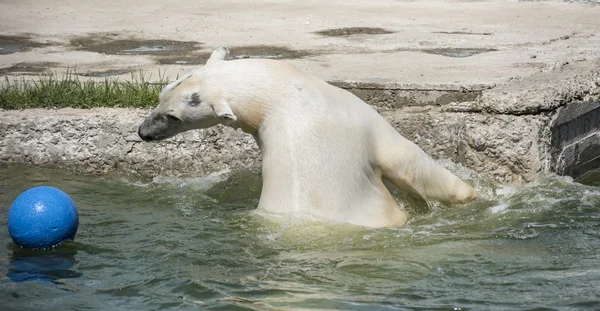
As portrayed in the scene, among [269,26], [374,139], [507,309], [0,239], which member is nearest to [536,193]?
[374,139]

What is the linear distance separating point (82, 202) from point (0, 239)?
87cm

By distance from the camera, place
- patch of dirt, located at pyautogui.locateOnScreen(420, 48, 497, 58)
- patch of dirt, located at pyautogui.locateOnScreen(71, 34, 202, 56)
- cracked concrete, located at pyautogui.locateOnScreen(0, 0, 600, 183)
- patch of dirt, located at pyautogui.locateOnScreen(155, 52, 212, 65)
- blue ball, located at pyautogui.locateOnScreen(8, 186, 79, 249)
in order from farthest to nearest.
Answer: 1. patch of dirt, located at pyautogui.locateOnScreen(71, 34, 202, 56)
2. patch of dirt, located at pyautogui.locateOnScreen(420, 48, 497, 58)
3. patch of dirt, located at pyautogui.locateOnScreen(155, 52, 212, 65)
4. cracked concrete, located at pyautogui.locateOnScreen(0, 0, 600, 183)
5. blue ball, located at pyautogui.locateOnScreen(8, 186, 79, 249)

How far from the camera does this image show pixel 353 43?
9062 millimetres

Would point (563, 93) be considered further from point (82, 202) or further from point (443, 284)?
point (82, 202)

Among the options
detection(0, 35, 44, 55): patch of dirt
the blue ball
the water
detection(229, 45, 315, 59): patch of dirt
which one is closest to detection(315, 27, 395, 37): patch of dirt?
detection(229, 45, 315, 59): patch of dirt

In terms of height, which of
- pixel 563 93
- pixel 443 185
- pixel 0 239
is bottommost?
pixel 0 239

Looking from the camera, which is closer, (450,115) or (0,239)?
(0,239)

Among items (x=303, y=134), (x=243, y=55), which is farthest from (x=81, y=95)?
(x=303, y=134)

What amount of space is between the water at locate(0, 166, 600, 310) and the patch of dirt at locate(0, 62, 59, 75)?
2123 millimetres

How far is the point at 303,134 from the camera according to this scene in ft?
15.7

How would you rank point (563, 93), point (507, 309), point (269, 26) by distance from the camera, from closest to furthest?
point (507, 309) → point (563, 93) → point (269, 26)

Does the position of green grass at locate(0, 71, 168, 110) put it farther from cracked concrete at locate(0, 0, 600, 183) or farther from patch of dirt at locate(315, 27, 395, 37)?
patch of dirt at locate(315, 27, 395, 37)

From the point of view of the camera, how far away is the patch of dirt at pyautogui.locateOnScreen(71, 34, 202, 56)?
8828 mm

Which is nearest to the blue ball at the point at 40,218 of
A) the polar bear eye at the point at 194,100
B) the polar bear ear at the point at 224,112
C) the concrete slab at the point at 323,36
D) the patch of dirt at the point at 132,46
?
the polar bear eye at the point at 194,100
